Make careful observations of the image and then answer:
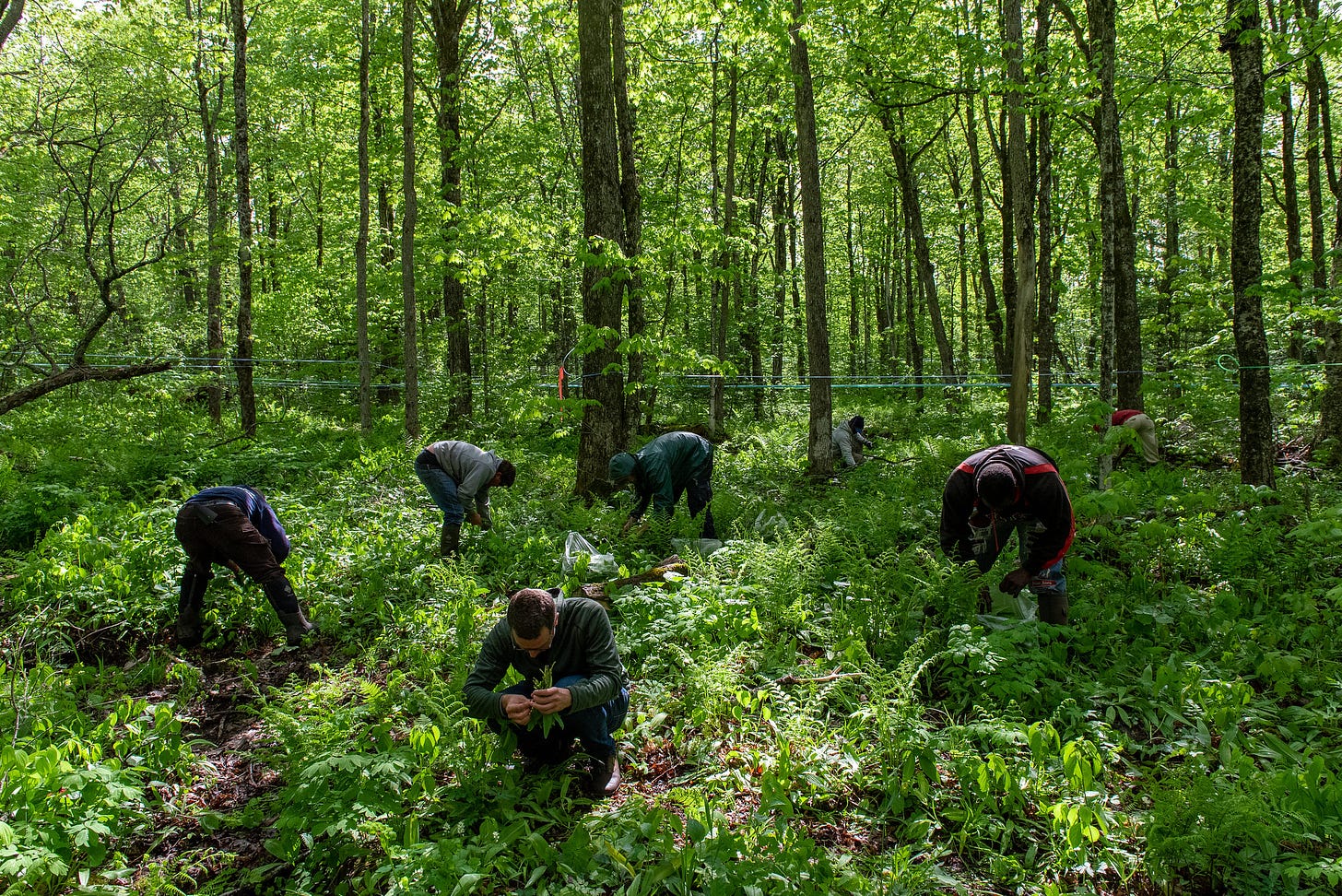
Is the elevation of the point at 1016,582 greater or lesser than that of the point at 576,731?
greater

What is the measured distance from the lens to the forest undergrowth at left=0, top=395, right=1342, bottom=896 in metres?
3.05

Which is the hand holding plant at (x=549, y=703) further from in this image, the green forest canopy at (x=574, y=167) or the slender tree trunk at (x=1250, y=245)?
the slender tree trunk at (x=1250, y=245)

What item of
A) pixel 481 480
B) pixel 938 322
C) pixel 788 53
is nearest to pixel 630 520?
pixel 481 480

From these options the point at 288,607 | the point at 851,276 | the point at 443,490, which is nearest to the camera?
the point at 288,607

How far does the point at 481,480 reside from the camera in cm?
703

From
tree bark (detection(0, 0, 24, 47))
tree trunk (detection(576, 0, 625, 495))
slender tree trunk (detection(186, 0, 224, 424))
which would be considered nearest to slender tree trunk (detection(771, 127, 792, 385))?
tree trunk (detection(576, 0, 625, 495))

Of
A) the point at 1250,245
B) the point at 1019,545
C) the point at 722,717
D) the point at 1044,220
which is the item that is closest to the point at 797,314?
the point at 1044,220

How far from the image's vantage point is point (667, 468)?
756 centimetres

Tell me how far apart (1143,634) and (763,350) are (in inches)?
719

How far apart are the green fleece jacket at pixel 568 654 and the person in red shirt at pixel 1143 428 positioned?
807cm

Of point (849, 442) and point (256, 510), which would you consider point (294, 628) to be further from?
point (849, 442)

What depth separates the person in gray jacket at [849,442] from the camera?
36.2 feet

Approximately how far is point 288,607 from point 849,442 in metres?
8.12

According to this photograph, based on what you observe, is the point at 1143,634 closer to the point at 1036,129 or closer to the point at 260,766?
the point at 260,766
